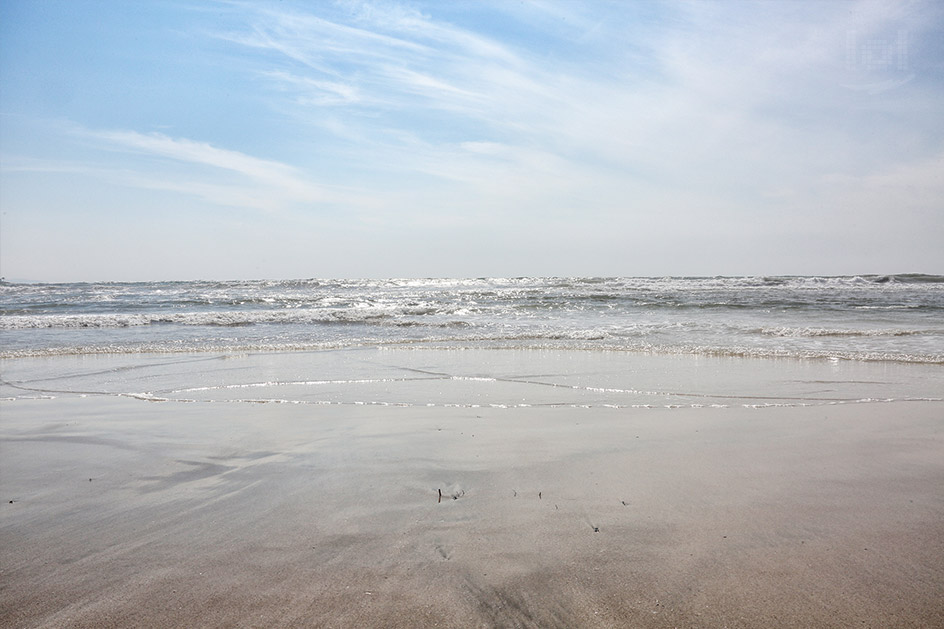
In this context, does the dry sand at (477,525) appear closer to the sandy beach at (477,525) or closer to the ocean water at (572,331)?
the sandy beach at (477,525)

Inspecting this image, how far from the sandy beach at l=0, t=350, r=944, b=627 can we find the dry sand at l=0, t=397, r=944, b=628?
0.01 m

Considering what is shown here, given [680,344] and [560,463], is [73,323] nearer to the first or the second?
[680,344]

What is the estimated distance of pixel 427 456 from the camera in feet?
11.3

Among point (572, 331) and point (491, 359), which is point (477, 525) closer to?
point (491, 359)

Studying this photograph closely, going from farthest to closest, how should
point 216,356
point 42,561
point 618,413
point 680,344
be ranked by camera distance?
point 680,344 → point 216,356 → point 618,413 → point 42,561

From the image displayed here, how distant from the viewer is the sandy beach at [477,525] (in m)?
1.83

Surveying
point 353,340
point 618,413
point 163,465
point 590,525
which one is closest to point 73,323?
point 353,340

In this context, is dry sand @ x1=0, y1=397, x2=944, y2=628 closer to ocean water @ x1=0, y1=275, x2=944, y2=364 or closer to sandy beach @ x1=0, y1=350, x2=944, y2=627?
sandy beach @ x1=0, y1=350, x2=944, y2=627

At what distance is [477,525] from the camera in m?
2.41

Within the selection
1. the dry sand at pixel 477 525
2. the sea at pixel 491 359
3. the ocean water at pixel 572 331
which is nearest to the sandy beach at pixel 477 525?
the dry sand at pixel 477 525

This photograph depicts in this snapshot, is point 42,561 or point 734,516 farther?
point 734,516

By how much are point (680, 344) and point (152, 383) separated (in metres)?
7.79

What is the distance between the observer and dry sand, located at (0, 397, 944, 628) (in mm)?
1824

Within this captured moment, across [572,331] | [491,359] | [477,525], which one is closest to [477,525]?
[477,525]
